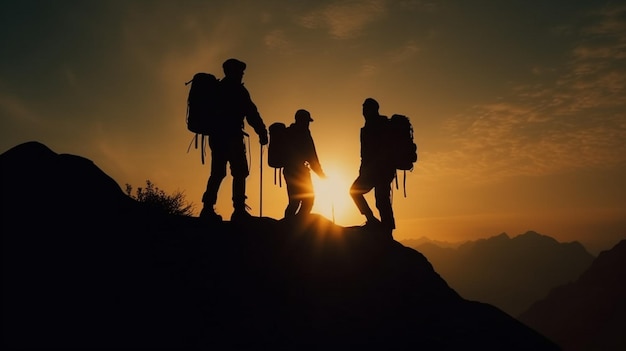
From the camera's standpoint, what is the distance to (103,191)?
1055 centimetres

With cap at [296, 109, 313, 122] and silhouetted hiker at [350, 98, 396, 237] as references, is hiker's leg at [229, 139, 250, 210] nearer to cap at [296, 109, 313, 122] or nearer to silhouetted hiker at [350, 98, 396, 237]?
cap at [296, 109, 313, 122]

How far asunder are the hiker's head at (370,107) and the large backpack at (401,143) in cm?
52

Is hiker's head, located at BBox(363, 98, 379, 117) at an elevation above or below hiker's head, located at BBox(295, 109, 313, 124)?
above

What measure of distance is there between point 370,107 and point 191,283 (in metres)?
6.70

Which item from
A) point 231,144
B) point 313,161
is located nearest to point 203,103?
point 231,144

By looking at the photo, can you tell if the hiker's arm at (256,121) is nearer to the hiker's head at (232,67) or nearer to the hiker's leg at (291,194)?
the hiker's head at (232,67)

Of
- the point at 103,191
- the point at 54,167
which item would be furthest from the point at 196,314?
the point at 54,167

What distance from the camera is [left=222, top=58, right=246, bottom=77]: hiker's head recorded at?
11.2 meters

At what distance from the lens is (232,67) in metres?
11.2

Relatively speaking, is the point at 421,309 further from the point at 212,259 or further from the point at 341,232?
the point at 212,259

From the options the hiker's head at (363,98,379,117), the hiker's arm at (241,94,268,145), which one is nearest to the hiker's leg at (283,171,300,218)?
the hiker's arm at (241,94,268,145)

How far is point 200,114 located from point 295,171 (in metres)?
2.95

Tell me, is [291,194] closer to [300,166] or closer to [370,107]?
[300,166]

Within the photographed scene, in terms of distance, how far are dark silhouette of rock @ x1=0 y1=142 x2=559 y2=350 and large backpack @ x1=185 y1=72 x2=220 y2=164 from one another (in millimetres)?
2267
